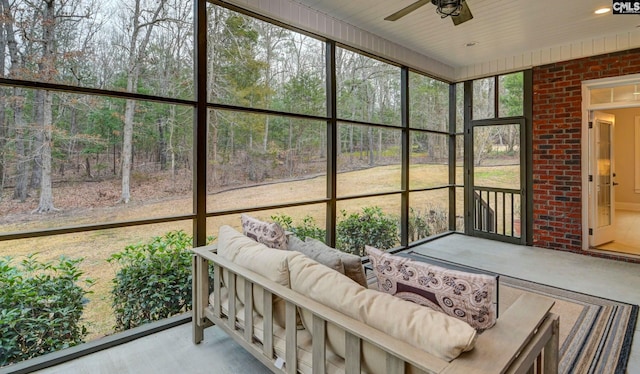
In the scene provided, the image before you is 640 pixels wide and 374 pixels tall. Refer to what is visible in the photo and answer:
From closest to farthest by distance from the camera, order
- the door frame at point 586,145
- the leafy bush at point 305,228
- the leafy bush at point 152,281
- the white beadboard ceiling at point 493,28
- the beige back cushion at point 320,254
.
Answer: the beige back cushion at point 320,254 < the leafy bush at point 152,281 < the white beadboard ceiling at point 493,28 < the leafy bush at point 305,228 < the door frame at point 586,145

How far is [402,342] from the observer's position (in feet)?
3.78

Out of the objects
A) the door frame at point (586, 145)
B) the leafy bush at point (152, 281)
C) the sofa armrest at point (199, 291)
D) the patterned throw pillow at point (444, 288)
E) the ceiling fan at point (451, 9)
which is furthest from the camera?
the door frame at point (586, 145)

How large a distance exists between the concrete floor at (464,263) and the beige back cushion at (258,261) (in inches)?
21.8

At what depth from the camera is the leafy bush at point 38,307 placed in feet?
6.87

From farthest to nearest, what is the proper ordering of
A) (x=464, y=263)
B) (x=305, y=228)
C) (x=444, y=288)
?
(x=464, y=263) < (x=305, y=228) < (x=444, y=288)

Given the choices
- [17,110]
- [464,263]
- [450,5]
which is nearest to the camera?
[17,110]

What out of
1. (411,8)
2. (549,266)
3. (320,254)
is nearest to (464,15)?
(411,8)

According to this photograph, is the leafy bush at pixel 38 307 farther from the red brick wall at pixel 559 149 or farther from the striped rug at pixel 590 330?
the red brick wall at pixel 559 149

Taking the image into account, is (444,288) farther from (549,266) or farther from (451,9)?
(549,266)

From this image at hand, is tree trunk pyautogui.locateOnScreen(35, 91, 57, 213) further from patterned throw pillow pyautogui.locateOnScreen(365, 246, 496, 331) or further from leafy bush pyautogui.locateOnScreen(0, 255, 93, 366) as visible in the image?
patterned throw pillow pyautogui.locateOnScreen(365, 246, 496, 331)

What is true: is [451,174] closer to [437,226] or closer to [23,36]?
[437,226]

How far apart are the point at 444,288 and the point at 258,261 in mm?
1048

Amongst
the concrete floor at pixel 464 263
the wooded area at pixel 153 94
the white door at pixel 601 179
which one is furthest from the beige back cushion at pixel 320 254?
the white door at pixel 601 179

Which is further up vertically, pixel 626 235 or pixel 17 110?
pixel 17 110
